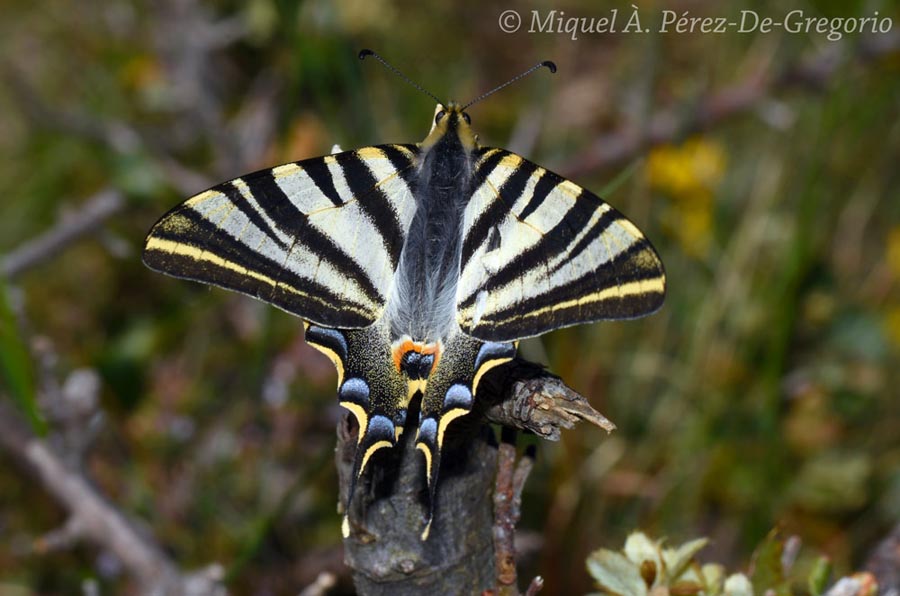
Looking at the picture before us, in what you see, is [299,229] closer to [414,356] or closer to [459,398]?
[414,356]

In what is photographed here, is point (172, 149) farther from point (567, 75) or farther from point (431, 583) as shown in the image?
point (431, 583)

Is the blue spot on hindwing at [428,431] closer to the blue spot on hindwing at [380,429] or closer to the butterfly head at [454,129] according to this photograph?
the blue spot on hindwing at [380,429]

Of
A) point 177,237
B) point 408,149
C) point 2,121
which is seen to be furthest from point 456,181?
point 2,121

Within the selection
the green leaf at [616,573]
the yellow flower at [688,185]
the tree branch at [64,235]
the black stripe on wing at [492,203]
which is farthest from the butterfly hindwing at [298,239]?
the yellow flower at [688,185]

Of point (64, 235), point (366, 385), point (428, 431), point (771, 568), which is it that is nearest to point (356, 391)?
point (366, 385)

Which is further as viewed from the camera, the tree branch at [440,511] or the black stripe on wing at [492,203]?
the black stripe on wing at [492,203]

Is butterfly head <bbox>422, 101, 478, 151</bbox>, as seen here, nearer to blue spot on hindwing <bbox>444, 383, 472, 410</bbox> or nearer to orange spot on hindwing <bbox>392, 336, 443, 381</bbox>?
orange spot on hindwing <bbox>392, 336, 443, 381</bbox>
